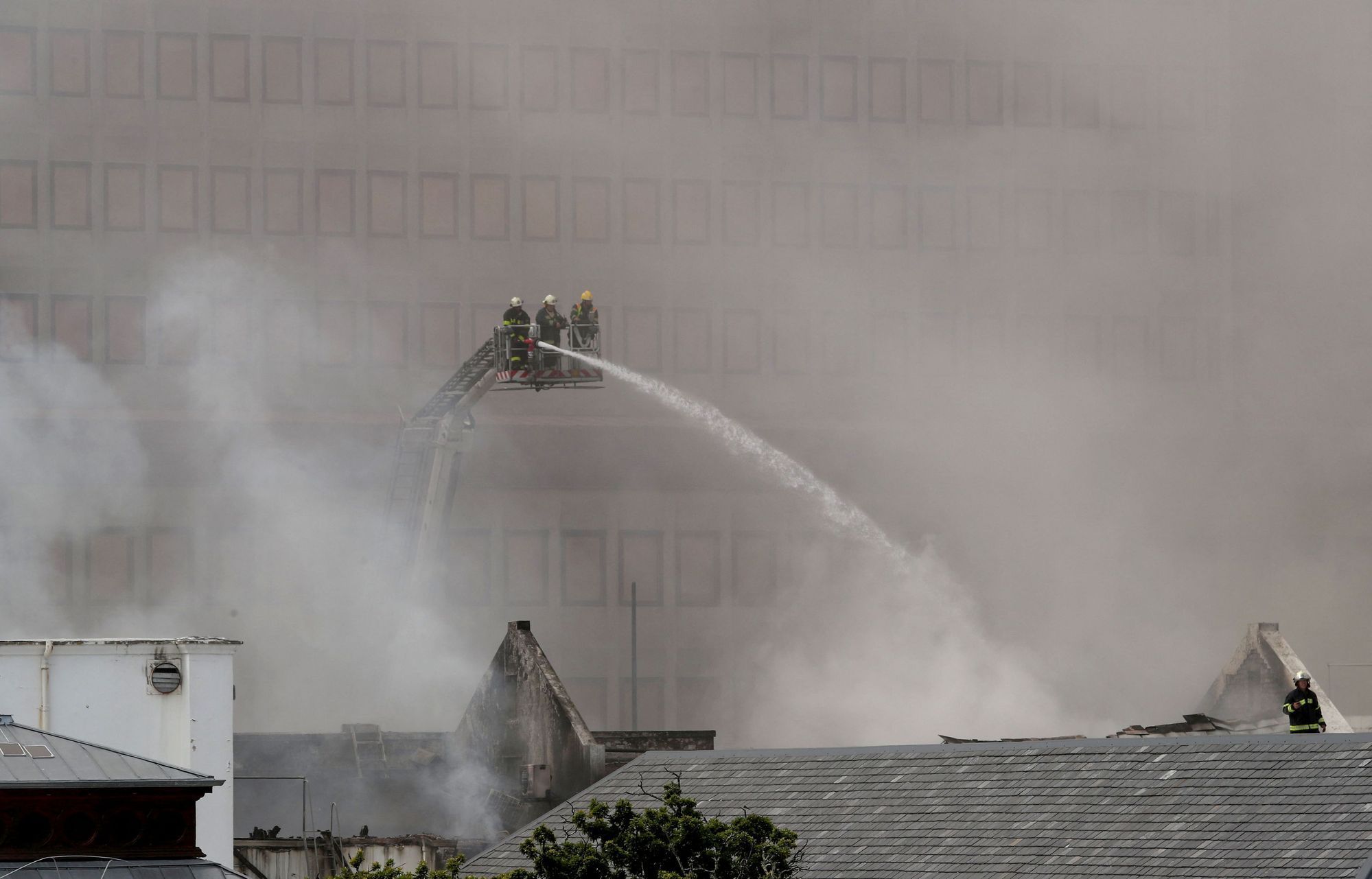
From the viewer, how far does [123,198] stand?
6419 cm

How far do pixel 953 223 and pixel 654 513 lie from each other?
11.8 m

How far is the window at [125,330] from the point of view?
6406 centimetres

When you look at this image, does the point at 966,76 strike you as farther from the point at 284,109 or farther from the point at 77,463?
the point at 77,463

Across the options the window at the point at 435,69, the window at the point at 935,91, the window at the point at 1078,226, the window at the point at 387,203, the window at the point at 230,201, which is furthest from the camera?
the window at the point at 1078,226

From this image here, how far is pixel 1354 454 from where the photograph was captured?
69500mm

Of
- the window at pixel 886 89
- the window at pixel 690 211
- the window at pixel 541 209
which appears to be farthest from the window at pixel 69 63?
the window at pixel 886 89

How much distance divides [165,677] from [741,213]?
3493 cm

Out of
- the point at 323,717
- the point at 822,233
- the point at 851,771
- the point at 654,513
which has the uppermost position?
the point at 822,233

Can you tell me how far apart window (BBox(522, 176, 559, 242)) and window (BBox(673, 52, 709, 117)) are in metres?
4.02

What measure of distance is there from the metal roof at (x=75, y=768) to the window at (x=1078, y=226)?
4634 centimetres

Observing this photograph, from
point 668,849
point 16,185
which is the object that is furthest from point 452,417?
point 668,849

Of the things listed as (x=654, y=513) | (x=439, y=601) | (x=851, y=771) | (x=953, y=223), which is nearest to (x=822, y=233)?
(x=953, y=223)

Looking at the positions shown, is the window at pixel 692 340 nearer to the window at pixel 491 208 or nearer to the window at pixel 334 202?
the window at pixel 491 208

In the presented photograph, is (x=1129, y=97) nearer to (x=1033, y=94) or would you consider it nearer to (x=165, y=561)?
(x=1033, y=94)
